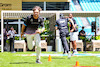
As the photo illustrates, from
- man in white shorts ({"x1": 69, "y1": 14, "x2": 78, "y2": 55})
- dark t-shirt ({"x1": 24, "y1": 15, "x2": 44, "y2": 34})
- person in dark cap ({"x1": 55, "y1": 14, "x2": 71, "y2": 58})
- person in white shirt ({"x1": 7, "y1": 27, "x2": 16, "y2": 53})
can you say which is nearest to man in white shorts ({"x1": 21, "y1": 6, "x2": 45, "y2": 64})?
dark t-shirt ({"x1": 24, "y1": 15, "x2": 44, "y2": 34})

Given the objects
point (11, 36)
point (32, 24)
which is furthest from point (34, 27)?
point (11, 36)

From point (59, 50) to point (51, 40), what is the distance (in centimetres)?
121

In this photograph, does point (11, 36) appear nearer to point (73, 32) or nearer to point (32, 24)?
point (73, 32)

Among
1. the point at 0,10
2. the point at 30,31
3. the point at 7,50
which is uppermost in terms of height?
the point at 0,10

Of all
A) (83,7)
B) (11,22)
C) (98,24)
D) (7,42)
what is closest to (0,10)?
(7,42)

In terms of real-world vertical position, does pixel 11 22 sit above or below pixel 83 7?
below

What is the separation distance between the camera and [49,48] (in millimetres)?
16656

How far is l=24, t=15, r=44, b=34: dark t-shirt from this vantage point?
8352mm

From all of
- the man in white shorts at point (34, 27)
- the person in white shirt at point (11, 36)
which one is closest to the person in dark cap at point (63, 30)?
the man in white shorts at point (34, 27)

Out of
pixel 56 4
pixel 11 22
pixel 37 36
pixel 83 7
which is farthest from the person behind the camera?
pixel 83 7

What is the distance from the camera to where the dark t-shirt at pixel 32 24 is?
835cm

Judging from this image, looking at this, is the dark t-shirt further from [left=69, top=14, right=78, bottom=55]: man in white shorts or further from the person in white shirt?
the person in white shirt

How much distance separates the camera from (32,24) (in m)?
8.41

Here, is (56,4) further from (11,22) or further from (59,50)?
(59,50)
